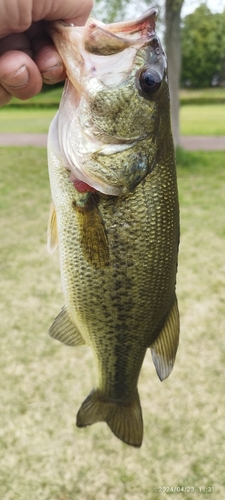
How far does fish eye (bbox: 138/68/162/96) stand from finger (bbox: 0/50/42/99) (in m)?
0.35

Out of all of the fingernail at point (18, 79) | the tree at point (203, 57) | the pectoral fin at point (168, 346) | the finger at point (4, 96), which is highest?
the fingernail at point (18, 79)

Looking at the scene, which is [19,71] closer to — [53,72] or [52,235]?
[53,72]

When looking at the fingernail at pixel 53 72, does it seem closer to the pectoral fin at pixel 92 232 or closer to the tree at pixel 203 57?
the pectoral fin at pixel 92 232

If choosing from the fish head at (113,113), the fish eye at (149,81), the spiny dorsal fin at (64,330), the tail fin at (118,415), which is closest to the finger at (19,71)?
the fish head at (113,113)

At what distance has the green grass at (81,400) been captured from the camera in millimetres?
2736

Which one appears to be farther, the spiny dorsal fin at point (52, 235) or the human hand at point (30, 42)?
the spiny dorsal fin at point (52, 235)

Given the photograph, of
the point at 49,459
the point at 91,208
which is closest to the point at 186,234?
the point at 49,459

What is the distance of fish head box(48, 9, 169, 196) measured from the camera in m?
1.40

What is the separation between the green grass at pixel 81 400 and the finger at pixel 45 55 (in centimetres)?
223

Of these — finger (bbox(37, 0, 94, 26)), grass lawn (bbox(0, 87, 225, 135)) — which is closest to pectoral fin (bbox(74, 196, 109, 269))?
finger (bbox(37, 0, 94, 26))

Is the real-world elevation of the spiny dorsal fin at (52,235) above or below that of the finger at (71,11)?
below

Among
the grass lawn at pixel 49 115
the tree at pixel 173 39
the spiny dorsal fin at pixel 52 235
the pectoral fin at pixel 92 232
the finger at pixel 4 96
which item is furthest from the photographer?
the grass lawn at pixel 49 115

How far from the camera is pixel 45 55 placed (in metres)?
1.53

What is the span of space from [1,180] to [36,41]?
7904mm
